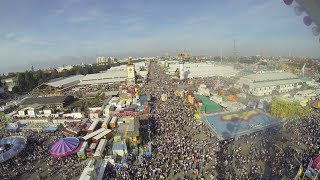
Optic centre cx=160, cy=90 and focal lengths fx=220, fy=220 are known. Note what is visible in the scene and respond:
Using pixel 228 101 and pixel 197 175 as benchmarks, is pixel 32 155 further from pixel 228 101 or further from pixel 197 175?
pixel 228 101

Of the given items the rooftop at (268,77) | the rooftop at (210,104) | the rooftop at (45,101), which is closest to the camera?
the rooftop at (210,104)

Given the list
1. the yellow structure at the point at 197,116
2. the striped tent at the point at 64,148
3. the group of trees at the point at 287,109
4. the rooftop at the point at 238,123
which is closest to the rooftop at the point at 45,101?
the striped tent at the point at 64,148

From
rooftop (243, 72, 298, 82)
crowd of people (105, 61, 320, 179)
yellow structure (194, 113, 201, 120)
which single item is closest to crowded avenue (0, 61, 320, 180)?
crowd of people (105, 61, 320, 179)

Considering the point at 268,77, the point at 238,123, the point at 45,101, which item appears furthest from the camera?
the point at 268,77

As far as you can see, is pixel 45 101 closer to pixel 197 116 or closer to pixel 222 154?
pixel 197 116

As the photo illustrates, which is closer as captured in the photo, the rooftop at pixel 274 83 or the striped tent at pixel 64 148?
the striped tent at pixel 64 148

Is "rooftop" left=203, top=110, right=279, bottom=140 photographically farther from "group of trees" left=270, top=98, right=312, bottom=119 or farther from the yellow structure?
"group of trees" left=270, top=98, right=312, bottom=119

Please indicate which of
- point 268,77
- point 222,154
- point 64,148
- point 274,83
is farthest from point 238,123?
point 268,77

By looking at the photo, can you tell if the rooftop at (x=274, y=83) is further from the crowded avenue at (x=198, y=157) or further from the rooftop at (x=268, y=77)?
the crowded avenue at (x=198, y=157)

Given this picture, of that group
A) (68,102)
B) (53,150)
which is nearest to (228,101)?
(53,150)
